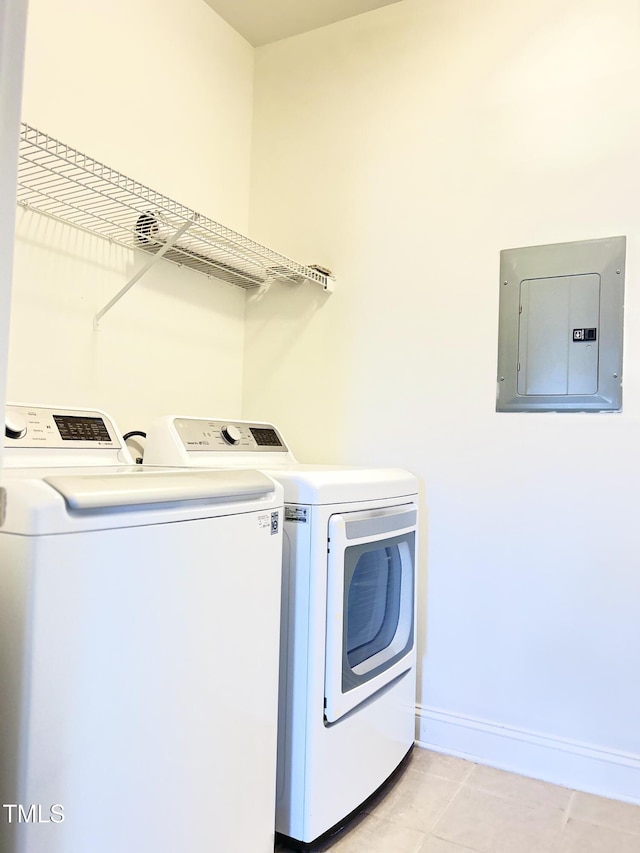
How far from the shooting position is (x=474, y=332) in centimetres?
204

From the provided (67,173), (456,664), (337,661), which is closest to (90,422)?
(67,173)

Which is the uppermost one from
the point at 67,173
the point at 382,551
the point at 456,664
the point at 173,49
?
the point at 173,49

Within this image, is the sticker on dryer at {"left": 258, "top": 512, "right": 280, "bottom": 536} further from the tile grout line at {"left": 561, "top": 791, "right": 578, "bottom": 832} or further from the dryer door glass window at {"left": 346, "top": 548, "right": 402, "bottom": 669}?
the tile grout line at {"left": 561, "top": 791, "right": 578, "bottom": 832}

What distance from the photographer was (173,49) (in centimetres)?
210

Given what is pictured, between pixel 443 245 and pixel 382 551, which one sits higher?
pixel 443 245

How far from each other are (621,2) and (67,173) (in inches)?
68.4

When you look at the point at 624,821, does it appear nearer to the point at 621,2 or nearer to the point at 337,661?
the point at 337,661

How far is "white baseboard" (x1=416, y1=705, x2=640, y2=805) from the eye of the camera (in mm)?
1744

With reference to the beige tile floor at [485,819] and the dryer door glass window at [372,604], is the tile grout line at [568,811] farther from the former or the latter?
the dryer door glass window at [372,604]

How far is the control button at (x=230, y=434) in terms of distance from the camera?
6.27 ft

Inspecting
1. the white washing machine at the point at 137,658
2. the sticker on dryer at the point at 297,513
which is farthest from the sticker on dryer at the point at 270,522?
the sticker on dryer at the point at 297,513

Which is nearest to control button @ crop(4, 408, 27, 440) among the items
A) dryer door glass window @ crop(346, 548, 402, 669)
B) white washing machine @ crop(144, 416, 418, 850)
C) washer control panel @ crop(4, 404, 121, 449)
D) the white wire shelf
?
washer control panel @ crop(4, 404, 121, 449)

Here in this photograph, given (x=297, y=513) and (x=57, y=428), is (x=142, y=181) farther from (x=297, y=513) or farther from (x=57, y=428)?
(x=297, y=513)

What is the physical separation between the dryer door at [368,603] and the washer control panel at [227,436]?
0.52m
